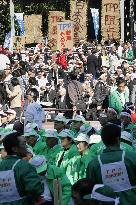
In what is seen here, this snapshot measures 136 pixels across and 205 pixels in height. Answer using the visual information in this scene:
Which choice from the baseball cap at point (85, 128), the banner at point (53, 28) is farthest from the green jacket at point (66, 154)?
the banner at point (53, 28)

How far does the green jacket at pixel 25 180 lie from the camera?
741cm

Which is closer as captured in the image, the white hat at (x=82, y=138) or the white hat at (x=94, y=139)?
the white hat at (x=82, y=138)

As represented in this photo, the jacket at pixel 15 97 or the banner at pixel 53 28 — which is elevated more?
the banner at pixel 53 28

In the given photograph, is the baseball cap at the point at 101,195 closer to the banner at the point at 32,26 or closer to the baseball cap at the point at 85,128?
the baseball cap at the point at 85,128

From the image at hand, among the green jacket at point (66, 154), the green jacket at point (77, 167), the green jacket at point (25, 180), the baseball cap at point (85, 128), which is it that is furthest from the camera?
the baseball cap at point (85, 128)

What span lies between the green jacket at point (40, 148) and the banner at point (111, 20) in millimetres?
20482

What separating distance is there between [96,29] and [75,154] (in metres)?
22.8

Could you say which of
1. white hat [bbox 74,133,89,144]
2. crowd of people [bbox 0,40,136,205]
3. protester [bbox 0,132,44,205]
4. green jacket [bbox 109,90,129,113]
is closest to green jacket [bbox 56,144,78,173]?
crowd of people [bbox 0,40,136,205]

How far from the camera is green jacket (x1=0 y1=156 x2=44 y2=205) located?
7.41 metres

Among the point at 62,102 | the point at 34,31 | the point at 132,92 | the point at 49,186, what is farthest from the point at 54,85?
the point at 49,186

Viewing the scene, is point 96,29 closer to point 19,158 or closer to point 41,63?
point 41,63

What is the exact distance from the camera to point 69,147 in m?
10.7

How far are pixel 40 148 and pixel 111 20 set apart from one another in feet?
68.5

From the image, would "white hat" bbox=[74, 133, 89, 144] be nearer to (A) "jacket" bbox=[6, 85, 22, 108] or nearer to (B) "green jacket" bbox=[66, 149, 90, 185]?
(B) "green jacket" bbox=[66, 149, 90, 185]
